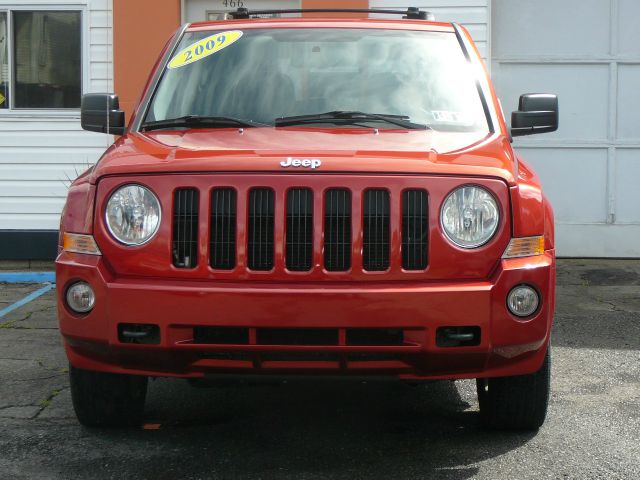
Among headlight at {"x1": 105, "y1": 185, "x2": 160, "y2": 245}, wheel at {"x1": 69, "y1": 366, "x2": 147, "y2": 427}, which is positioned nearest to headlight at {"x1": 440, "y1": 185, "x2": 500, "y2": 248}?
headlight at {"x1": 105, "y1": 185, "x2": 160, "y2": 245}

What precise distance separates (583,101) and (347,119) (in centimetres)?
673

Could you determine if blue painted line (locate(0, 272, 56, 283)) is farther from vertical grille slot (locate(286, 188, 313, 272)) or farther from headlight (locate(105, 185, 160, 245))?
vertical grille slot (locate(286, 188, 313, 272))

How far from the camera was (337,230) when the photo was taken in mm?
3916

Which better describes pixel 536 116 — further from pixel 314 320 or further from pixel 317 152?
pixel 314 320

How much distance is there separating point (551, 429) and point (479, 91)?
5.37 ft

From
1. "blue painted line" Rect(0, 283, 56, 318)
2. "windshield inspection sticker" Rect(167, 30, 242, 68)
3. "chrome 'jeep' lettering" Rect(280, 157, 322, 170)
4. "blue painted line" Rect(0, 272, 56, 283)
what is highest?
"windshield inspection sticker" Rect(167, 30, 242, 68)

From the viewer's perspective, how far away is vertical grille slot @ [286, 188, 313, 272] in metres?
3.91

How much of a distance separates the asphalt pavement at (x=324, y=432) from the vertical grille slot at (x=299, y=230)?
0.83 metres

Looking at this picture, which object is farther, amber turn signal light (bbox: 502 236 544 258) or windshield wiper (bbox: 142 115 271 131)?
windshield wiper (bbox: 142 115 271 131)

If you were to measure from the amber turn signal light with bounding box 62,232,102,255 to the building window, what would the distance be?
22.7ft

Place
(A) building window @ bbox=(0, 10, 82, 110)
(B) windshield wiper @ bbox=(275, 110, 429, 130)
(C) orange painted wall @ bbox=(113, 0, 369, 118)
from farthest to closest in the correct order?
(A) building window @ bbox=(0, 10, 82, 110)
(C) orange painted wall @ bbox=(113, 0, 369, 118)
(B) windshield wiper @ bbox=(275, 110, 429, 130)

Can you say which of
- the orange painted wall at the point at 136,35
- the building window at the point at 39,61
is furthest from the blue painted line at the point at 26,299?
the building window at the point at 39,61

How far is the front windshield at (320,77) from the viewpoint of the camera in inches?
192

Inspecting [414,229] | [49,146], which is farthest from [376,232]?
[49,146]
